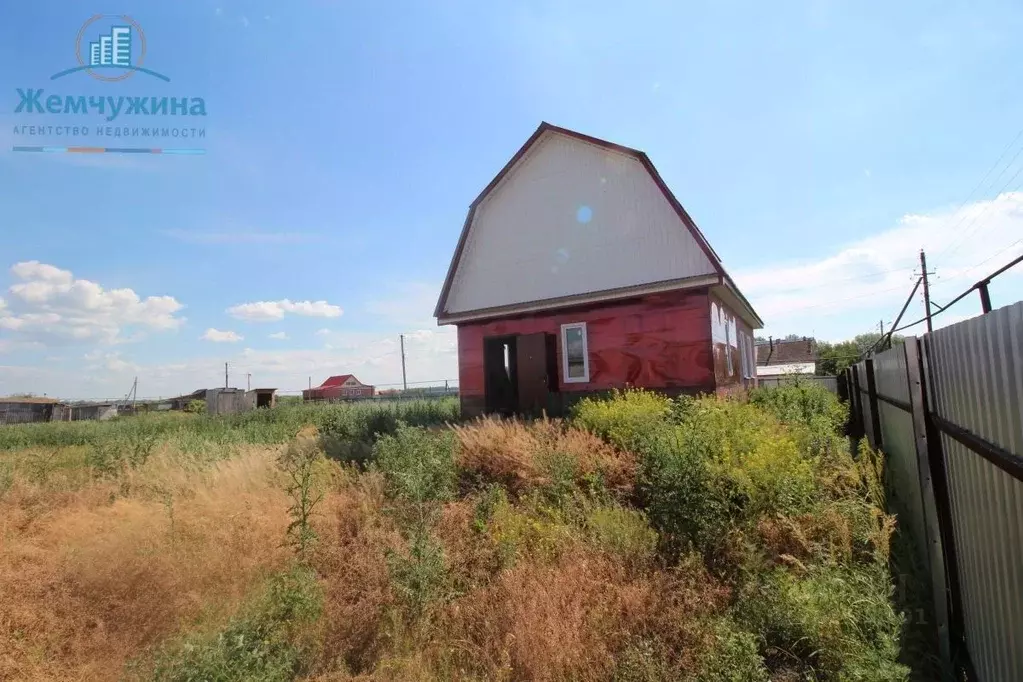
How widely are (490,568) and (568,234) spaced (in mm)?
8748

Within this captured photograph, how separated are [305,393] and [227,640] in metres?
58.2

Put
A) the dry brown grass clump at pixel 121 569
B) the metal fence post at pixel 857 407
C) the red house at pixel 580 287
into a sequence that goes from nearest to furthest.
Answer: the dry brown grass clump at pixel 121 569 → the metal fence post at pixel 857 407 → the red house at pixel 580 287

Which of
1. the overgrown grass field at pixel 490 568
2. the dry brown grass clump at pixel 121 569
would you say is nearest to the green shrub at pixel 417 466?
the overgrown grass field at pixel 490 568

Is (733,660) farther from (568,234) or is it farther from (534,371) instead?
(568,234)

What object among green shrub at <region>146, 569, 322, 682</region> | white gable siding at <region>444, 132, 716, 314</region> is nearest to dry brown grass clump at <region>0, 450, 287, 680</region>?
green shrub at <region>146, 569, 322, 682</region>

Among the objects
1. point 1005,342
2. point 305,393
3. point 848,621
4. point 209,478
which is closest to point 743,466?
point 848,621

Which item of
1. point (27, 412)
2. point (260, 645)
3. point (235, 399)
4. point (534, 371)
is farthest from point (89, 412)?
point (260, 645)

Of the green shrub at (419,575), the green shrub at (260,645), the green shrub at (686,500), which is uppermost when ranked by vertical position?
the green shrub at (686,500)

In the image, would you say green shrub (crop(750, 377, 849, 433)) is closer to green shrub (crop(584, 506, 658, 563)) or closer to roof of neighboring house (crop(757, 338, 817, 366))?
green shrub (crop(584, 506, 658, 563))

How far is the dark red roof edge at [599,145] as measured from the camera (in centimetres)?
1020

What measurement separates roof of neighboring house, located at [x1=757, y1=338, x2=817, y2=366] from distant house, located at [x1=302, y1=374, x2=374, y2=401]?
148ft

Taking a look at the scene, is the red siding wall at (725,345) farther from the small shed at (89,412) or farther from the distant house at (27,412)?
the distant house at (27,412)

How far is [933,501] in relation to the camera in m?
3.24

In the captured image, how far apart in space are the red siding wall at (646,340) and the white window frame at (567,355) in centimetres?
8
